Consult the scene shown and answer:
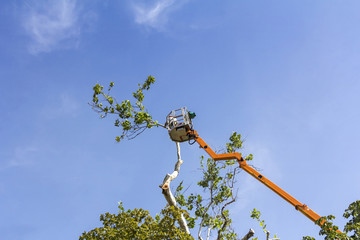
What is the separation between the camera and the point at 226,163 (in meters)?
20.8

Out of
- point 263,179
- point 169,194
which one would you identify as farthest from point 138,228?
point 263,179

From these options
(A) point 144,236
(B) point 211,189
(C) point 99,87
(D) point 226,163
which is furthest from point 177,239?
(C) point 99,87

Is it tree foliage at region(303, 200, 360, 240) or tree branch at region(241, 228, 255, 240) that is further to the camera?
tree branch at region(241, 228, 255, 240)

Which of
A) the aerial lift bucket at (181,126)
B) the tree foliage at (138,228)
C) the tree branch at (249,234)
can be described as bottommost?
the tree branch at (249,234)

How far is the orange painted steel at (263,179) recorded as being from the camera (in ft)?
48.4

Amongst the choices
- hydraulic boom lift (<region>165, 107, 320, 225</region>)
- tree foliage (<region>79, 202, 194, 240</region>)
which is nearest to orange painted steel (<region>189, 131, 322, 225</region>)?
hydraulic boom lift (<region>165, 107, 320, 225</region>)

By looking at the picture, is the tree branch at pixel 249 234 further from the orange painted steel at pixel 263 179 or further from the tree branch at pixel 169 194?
the tree branch at pixel 169 194

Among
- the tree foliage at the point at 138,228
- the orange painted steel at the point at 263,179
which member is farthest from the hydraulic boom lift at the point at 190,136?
the tree foliage at the point at 138,228

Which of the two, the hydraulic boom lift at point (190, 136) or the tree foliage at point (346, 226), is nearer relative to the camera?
the tree foliage at point (346, 226)

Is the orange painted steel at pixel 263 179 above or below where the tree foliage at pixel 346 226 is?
above

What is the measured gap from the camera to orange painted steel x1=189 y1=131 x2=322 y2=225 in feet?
48.4

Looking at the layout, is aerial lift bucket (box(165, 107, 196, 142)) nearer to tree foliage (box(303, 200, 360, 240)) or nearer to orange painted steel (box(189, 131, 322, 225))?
orange painted steel (box(189, 131, 322, 225))

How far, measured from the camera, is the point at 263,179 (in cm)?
1627

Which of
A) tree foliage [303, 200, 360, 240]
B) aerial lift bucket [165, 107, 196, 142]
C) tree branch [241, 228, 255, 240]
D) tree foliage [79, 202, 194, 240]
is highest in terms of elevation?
aerial lift bucket [165, 107, 196, 142]
